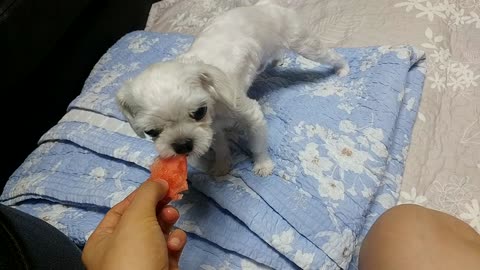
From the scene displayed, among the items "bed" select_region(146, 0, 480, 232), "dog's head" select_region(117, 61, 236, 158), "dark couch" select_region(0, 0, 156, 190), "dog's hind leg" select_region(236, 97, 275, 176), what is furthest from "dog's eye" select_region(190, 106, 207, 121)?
"dark couch" select_region(0, 0, 156, 190)

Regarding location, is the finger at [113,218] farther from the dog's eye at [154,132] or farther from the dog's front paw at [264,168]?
the dog's front paw at [264,168]

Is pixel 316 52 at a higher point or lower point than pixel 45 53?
lower

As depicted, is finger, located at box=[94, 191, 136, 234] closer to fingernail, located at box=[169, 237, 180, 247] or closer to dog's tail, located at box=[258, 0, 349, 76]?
fingernail, located at box=[169, 237, 180, 247]

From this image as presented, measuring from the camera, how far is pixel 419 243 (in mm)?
944

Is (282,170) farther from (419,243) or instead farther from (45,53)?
(45,53)

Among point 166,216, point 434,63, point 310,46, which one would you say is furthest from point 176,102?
point 434,63

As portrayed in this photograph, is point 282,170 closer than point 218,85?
No

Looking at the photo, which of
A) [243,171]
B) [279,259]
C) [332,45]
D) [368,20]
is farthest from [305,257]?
[368,20]

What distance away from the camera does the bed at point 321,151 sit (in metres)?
1.29

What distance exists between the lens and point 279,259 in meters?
1.24

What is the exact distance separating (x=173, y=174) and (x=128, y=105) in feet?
0.71

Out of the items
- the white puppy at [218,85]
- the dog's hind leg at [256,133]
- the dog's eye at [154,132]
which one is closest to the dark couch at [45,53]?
the white puppy at [218,85]

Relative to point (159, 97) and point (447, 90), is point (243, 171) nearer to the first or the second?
point (159, 97)

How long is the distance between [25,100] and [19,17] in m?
0.38
